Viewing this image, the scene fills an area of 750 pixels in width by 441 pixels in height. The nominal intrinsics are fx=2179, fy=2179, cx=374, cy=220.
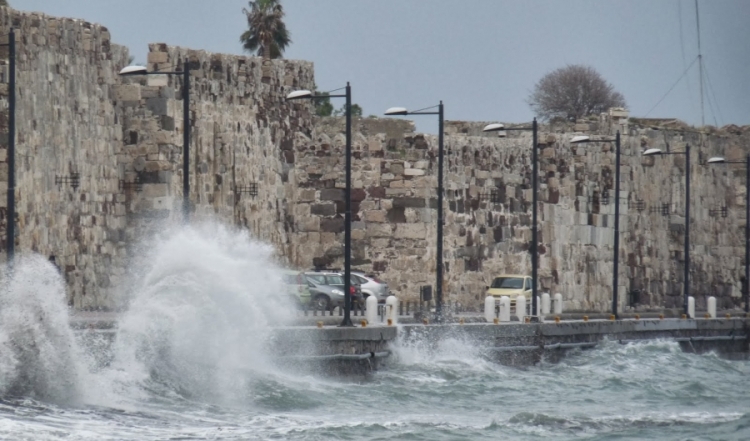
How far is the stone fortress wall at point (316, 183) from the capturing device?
3938cm

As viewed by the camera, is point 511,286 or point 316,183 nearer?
point 316,183

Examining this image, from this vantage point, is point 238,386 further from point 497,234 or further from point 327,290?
point 497,234

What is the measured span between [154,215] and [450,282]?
38.4 feet

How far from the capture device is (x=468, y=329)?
40875 millimetres

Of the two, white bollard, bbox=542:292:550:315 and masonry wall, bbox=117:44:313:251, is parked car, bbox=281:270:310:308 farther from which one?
white bollard, bbox=542:292:550:315

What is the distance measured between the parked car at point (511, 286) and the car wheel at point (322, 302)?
641 centimetres

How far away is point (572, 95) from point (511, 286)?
40.2m

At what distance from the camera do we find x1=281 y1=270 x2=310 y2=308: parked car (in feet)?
137

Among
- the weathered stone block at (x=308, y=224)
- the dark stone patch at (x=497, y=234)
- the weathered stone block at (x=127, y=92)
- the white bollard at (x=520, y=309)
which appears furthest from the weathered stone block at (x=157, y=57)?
the dark stone patch at (x=497, y=234)

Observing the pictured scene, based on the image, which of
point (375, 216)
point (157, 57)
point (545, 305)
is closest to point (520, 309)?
point (545, 305)

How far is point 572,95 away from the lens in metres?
89.8

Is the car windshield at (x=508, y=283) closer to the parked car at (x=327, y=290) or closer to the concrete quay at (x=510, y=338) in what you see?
the concrete quay at (x=510, y=338)

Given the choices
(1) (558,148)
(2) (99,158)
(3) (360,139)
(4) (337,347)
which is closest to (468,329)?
(4) (337,347)

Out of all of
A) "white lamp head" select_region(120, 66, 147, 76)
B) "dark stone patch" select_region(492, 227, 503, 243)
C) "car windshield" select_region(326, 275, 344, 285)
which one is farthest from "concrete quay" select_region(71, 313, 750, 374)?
"dark stone patch" select_region(492, 227, 503, 243)
